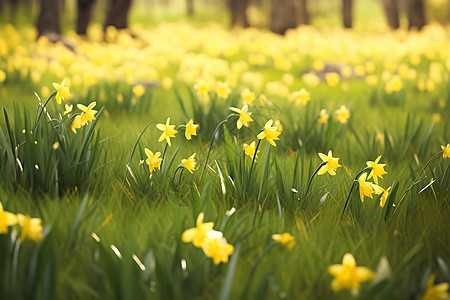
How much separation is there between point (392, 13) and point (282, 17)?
22.2ft

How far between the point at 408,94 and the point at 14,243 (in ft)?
15.8

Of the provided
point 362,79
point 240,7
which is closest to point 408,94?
point 362,79

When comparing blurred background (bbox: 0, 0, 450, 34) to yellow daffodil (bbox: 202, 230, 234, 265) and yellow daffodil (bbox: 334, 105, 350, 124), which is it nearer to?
yellow daffodil (bbox: 334, 105, 350, 124)

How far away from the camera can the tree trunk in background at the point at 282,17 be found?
40.6ft

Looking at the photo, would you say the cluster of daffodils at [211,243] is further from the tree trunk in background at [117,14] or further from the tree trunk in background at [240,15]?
the tree trunk in background at [240,15]

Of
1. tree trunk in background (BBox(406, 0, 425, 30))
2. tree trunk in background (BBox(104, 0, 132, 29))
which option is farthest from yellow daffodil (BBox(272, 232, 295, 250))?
tree trunk in background (BBox(406, 0, 425, 30))

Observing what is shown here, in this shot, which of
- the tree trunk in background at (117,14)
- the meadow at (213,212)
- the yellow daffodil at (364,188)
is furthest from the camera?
the tree trunk in background at (117,14)

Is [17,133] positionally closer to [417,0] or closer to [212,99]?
[212,99]

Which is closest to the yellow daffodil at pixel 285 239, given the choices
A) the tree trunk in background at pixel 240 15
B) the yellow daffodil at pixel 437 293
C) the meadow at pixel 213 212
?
the meadow at pixel 213 212

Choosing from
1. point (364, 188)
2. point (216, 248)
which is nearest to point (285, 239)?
point (216, 248)

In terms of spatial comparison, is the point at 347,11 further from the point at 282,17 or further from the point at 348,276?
the point at 348,276

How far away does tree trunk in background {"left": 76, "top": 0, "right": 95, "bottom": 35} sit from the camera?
33.8 ft

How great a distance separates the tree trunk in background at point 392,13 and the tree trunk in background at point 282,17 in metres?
5.98

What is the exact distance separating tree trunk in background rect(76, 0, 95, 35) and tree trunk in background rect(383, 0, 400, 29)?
433 inches
